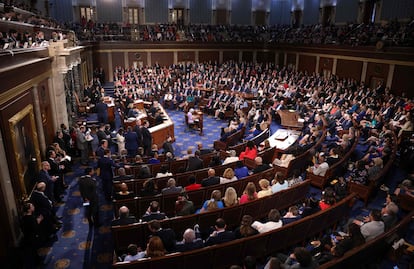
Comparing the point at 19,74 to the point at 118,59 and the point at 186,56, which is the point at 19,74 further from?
the point at 186,56

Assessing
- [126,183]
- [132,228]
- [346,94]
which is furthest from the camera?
[346,94]

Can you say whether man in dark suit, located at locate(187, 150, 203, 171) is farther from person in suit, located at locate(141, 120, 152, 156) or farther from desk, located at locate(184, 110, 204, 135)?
desk, located at locate(184, 110, 204, 135)

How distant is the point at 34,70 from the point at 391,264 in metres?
8.84


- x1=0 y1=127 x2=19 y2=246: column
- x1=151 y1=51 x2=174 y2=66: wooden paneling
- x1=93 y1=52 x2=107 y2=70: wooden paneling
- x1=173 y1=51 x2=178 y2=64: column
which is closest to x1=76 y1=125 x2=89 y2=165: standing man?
x1=0 y1=127 x2=19 y2=246: column

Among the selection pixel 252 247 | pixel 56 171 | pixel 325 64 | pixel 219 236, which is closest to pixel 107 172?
pixel 56 171

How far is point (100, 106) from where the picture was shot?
13.6 meters

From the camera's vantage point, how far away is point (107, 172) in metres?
7.71

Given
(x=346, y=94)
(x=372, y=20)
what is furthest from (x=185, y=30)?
(x=346, y=94)

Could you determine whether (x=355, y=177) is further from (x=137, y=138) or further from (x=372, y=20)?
(x=372, y=20)

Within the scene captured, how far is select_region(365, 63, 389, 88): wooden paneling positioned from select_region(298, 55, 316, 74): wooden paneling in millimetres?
5557

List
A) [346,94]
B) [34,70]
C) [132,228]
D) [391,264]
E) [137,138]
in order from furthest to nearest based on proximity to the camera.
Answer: [346,94], [137,138], [34,70], [391,264], [132,228]

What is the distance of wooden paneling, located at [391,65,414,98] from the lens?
15.0 metres

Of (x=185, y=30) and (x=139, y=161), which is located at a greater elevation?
(x=185, y=30)

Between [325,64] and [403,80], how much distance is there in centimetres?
676
